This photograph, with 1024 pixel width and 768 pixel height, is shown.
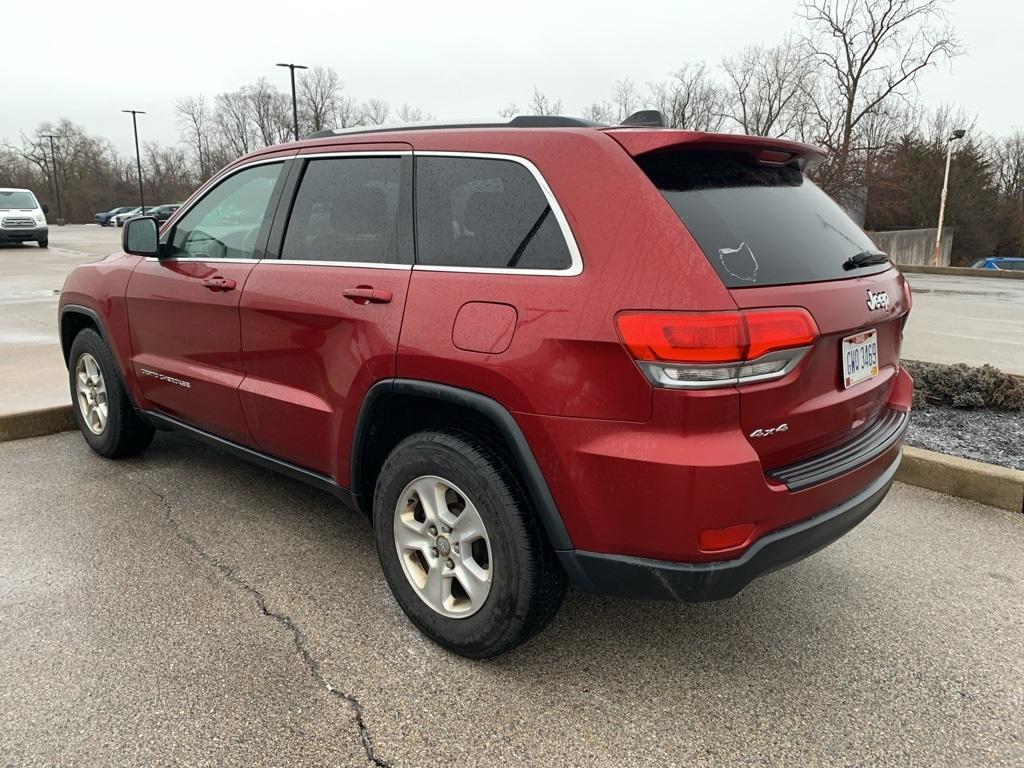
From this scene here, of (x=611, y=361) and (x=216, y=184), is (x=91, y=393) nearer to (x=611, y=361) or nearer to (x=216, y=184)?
(x=216, y=184)

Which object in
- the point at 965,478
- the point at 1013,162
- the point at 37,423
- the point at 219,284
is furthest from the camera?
the point at 1013,162

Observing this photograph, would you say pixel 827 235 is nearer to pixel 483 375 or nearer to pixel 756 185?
pixel 756 185

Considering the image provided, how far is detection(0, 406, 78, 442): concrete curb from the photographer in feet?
16.0

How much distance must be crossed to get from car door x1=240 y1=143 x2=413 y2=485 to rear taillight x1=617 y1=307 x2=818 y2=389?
90cm

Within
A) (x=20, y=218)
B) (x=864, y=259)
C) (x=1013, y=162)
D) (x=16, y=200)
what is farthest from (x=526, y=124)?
(x=1013, y=162)

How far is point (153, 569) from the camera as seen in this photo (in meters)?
3.18

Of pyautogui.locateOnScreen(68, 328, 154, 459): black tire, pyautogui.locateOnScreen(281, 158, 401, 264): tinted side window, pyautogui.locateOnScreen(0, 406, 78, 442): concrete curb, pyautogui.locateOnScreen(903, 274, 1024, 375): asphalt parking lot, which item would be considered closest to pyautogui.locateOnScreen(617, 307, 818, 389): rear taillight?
pyautogui.locateOnScreen(281, 158, 401, 264): tinted side window

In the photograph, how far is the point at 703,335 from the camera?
6.48ft

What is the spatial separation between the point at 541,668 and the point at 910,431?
3.42 meters

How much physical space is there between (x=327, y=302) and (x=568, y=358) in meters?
1.11

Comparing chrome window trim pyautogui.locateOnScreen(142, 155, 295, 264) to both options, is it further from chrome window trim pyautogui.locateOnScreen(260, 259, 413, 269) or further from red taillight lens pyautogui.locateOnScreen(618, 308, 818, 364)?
red taillight lens pyautogui.locateOnScreen(618, 308, 818, 364)

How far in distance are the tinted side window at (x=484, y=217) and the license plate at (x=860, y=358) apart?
92 cm

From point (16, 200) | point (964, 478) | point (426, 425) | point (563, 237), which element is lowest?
point (964, 478)

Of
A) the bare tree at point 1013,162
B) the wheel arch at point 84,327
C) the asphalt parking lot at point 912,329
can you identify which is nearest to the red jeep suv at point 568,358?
the wheel arch at point 84,327
